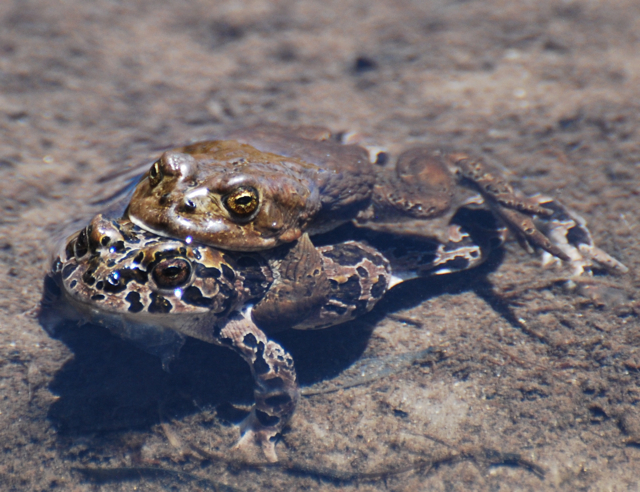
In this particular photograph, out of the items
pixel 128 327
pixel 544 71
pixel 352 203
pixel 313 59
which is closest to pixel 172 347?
pixel 128 327

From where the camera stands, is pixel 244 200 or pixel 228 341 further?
pixel 228 341

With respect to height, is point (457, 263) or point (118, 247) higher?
point (118, 247)

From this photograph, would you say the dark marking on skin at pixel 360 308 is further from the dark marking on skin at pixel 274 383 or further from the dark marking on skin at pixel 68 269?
the dark marking on skin at pixel 68 269

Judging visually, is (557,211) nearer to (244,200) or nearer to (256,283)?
(256,283)

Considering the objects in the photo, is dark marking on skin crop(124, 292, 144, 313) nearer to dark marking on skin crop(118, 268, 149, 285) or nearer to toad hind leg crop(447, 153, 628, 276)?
dark marking on skin crop(118, 268, 149, 285)

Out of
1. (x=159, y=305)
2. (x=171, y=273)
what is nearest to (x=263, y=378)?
(x=159, y=305)

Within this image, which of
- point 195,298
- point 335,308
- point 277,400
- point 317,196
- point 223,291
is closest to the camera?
point 195,298
